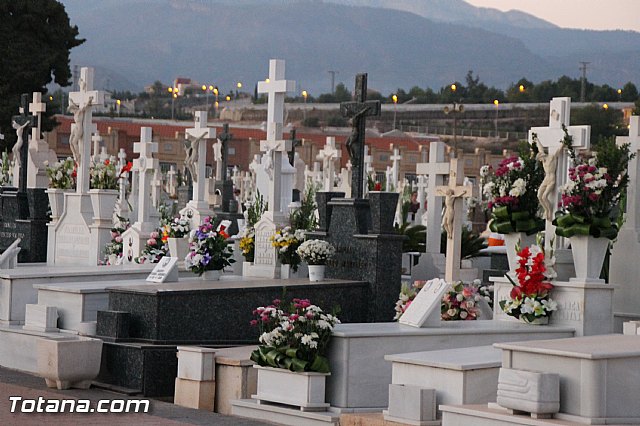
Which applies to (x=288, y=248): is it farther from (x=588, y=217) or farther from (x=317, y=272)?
(x=588, y=217)

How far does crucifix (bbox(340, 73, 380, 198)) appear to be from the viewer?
16.3 m

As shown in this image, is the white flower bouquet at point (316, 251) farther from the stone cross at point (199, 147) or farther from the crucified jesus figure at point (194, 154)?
the crucified jesus figure at point (194, 154)

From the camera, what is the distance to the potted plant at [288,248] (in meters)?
16.9

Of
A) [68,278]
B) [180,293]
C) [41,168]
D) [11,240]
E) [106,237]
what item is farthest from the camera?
[41,168]

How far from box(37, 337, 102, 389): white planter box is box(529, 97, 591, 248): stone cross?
4.90 metres

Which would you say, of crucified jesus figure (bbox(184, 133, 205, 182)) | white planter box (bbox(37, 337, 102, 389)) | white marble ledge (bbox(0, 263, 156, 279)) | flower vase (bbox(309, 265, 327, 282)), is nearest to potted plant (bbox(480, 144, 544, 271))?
flower vase (bbox(309, 265, 327, 282))

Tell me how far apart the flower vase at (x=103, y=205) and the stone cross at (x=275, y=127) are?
3915 mm

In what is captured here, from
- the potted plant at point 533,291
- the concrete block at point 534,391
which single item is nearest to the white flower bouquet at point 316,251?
the potted plant at point 533,291

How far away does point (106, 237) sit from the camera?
71.3ft

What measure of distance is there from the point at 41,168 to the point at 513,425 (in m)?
19.9

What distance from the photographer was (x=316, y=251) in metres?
15.8

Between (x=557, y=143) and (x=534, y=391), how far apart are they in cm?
591

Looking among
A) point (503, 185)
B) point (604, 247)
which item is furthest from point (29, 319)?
point (604, 247)

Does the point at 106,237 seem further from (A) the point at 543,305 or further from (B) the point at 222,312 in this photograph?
(A) the point at 543,305
